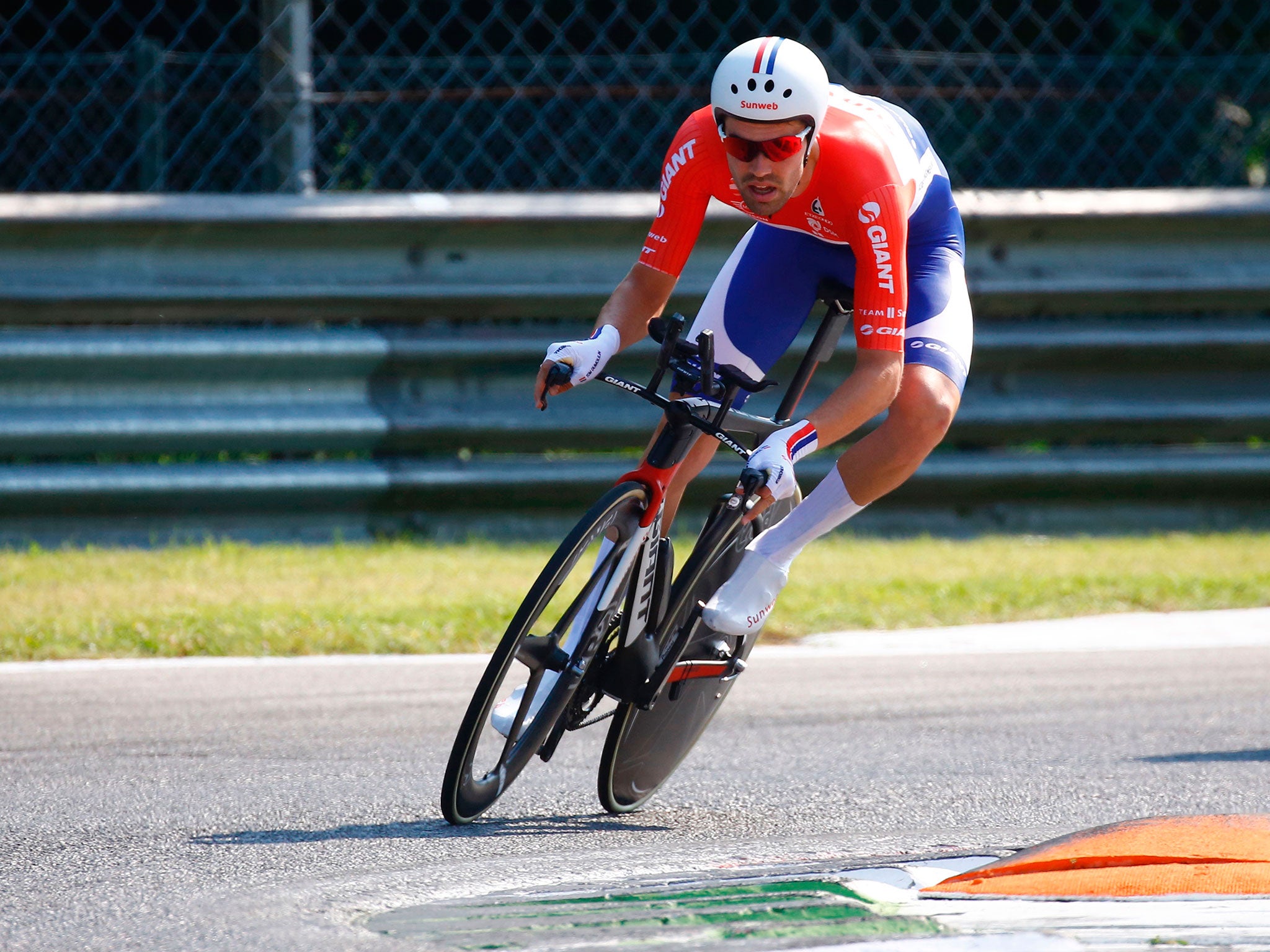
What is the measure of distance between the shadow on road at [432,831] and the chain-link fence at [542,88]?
355 cm

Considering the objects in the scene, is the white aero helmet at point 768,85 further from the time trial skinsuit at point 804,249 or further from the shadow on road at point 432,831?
the shadow on road at point 432,831

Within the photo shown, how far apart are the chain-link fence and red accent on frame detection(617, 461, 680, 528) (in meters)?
3.12

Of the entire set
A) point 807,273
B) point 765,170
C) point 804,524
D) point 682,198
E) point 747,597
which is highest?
point 765,170

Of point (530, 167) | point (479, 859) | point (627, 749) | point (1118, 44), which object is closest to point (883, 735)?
point (627, 749)

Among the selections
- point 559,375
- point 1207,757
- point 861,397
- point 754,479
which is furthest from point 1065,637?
point 559,375

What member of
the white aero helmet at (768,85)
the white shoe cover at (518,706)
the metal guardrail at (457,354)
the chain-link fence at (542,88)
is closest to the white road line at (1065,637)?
the metal guardrail at (457,354)

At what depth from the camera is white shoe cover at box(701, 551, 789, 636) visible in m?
4.12

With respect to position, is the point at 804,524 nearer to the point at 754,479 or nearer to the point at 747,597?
the point at 747,597

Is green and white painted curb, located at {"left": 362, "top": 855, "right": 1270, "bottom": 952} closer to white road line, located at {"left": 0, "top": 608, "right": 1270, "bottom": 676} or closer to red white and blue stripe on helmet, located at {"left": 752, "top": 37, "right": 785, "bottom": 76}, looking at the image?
red white and blue stripe on helmet, located at {"left": 752, "top": 37, "right": 785, "bottom": 76}

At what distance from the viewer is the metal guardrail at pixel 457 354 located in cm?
749

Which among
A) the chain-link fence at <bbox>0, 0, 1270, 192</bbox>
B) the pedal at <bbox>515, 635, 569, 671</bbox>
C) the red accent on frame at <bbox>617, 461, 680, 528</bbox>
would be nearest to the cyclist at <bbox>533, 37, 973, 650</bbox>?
the red accent on frame at <bbox>617, 461, 680, 528</bbox>

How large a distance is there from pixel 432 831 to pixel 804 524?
114 centimetres

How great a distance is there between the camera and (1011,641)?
6543mm

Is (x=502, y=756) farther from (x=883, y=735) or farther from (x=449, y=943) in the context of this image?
(x=883, y=735)
